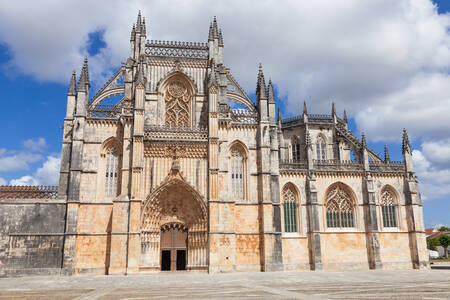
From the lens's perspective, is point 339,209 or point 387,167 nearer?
point 339,209

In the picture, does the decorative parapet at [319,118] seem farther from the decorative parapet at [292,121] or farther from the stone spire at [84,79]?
the stone spire at [84,79]

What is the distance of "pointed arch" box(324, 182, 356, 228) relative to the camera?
109 ft

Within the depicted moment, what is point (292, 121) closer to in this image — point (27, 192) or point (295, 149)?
point (295, 149)

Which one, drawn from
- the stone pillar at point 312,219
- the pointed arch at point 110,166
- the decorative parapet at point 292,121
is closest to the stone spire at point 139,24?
the pointed arch at point 110,166

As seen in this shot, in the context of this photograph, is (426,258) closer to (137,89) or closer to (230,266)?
(230,266)

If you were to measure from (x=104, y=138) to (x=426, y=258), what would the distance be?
29.3 metres

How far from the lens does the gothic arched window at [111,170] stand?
93.8 ft

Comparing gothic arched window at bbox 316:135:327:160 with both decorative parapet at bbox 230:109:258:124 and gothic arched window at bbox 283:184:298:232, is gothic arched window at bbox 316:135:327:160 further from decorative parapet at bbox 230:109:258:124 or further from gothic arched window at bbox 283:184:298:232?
decorative parapet at bbox 230:109:258:124

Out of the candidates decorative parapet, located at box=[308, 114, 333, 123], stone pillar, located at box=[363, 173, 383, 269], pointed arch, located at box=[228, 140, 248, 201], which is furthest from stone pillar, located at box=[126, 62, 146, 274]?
decorative parapet, located at box=[308, 114, 333, 123]

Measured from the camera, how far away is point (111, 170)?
29047 millimetres

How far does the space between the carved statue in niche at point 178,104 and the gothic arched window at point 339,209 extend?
14602 mm

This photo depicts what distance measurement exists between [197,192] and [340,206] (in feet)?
45.7

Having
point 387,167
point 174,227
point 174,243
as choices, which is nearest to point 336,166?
point 387,167

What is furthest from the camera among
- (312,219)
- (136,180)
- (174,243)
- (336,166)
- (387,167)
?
(387,167)
